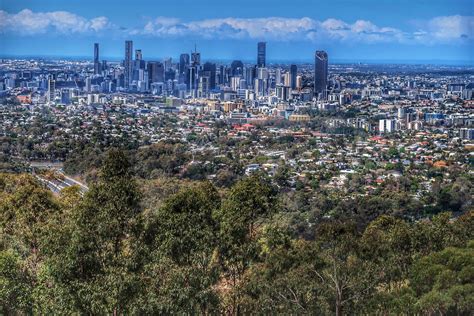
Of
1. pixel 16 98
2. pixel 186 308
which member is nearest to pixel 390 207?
pixel 186 308

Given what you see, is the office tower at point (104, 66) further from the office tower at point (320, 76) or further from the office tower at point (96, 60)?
the office tower at point (320, 76)

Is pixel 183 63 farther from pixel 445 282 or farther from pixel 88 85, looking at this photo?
pixel 445 282

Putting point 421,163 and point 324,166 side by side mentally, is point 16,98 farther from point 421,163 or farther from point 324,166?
point 421,163

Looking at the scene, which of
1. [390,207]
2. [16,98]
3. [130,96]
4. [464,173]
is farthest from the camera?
[130,96]

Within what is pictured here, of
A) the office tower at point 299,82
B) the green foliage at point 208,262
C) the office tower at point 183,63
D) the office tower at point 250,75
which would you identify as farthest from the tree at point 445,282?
the office tower at point 250,75

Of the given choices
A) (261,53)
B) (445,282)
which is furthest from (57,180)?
(261,53)

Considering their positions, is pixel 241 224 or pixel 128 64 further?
pixel 128 64
